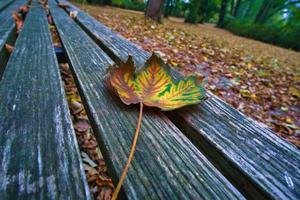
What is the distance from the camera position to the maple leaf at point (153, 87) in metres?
0.56

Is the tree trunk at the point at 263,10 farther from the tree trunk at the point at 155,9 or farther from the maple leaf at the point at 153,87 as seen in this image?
the maple leaf at the point at 153,87

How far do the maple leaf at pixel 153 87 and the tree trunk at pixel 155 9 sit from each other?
706cm

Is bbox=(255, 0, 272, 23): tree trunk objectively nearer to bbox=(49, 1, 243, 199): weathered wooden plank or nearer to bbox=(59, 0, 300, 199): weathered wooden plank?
bbox=(59, 0, 300, 199): weathered wooden plank

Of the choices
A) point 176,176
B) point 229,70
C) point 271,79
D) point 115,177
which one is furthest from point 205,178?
point 271,79

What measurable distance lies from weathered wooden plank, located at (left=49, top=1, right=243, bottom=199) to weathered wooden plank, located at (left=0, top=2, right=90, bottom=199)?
0.07 meters

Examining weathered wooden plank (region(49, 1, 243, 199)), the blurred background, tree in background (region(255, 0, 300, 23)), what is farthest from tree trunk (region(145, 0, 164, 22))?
tree in background (region(255, 0, 300, 23))

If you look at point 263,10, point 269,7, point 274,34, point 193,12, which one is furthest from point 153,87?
point 269,7

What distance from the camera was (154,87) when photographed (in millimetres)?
603

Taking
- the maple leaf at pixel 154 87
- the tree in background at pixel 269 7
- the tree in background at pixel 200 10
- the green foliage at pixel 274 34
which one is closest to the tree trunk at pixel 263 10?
the tree in background at pixel 269 7

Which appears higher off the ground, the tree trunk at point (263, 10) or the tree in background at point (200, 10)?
the tree trunk at point (263, 10)

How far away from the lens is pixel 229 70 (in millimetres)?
3311

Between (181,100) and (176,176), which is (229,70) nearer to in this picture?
(181,100)

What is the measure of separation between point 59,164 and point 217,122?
0.39 m

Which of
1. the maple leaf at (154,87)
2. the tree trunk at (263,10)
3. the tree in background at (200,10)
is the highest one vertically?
the tree trunk at (263,10)
